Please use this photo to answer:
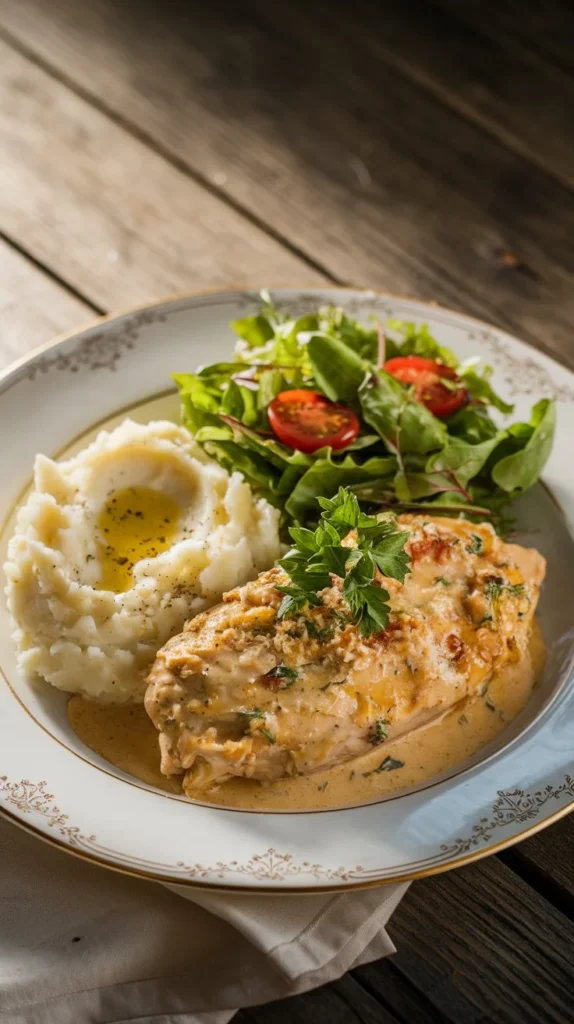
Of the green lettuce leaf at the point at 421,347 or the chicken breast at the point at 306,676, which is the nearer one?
the chicken breast at the point at 306,676

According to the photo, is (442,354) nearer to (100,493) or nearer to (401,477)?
(401,477)

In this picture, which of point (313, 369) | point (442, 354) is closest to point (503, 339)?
point (442, 354)

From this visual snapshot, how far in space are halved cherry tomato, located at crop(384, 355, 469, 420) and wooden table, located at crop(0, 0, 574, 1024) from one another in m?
1.64

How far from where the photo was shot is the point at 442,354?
21.0 feet

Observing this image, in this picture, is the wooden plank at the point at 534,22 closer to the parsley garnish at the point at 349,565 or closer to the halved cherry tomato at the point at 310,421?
the halved cherry tomato at the point at 310,421

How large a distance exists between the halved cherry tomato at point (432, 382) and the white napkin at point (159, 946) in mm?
2837

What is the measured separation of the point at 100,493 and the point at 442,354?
237 centimetres

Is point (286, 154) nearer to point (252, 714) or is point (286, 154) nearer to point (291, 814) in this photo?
point (252, 714)

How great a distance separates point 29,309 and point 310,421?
8.52 feet

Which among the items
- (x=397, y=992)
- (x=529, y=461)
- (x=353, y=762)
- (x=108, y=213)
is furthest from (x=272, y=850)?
(x=108, y=213)

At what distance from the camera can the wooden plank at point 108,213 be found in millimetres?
7660

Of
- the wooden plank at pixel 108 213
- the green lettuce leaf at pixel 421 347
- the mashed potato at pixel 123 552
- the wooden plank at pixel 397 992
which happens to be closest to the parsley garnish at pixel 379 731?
the wooden plank at pixel 397 992

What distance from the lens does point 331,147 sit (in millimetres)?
9000

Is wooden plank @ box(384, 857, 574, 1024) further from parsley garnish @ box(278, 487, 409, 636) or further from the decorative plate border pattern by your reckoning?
parsley garnish @ box(278, 487, 409, 636)
